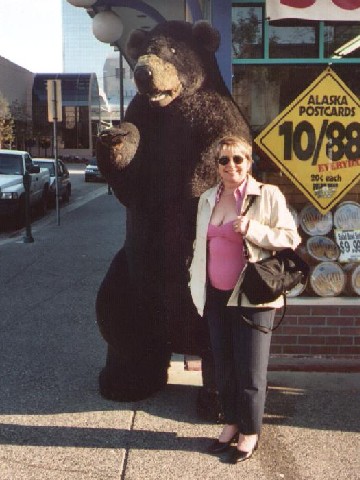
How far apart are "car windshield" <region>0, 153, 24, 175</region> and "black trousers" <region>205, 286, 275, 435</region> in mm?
13084

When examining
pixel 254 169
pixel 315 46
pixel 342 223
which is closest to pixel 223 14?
pixel 315 46

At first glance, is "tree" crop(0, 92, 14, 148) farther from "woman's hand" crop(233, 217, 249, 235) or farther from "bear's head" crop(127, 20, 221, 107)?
"woman's hand" crop(233, 217, 249, 235)

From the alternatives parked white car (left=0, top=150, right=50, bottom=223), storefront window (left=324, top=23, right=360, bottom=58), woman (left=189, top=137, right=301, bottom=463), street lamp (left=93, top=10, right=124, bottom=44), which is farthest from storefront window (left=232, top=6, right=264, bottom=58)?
parked white car (left=0, top=150, right=50, bottom=223)

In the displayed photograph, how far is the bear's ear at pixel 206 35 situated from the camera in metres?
3.91

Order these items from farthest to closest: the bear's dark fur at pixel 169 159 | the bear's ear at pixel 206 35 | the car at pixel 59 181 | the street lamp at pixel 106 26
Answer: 1. the car at pixel 59 181
2. the street lamp at pixel 106 26
3. the bear's ear at pixel 206 35
4. the bear's dark fur at pixel 169 159

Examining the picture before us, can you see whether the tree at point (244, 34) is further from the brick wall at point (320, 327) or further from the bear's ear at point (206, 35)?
the brick wall at point (320, 327)

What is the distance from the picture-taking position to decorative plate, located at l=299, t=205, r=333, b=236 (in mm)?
5062

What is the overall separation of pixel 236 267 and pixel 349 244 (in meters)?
1.98

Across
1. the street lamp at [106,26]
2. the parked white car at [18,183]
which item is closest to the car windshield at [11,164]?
the parked white car at [18,183]

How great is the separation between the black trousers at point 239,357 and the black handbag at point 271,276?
6 cm

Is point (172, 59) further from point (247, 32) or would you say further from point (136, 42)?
point (247, 32)

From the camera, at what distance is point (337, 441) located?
389cm

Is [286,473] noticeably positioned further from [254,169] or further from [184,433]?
[254,169]

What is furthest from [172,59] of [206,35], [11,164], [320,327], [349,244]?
[11,164]
